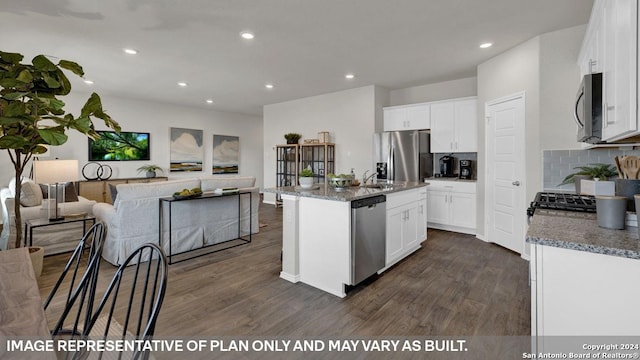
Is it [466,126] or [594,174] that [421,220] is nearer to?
[594,174]

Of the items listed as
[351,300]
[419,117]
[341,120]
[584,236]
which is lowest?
[351,300]

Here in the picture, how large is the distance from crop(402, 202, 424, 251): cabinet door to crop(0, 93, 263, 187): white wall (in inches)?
253

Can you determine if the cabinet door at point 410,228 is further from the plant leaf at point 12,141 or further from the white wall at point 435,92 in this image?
the plant leaf at point 12,141

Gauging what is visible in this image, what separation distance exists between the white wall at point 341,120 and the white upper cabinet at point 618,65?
3.94 metres

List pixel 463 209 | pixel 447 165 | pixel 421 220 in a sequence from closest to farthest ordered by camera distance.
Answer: pixel 421 220 < pixel 463 209 < pixel 447 165

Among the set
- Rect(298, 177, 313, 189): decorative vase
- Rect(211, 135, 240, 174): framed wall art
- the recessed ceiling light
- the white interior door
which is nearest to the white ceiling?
the recessed ceiling light

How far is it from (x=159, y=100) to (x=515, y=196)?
7.46m

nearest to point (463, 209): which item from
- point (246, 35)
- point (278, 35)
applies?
point (278, 35)

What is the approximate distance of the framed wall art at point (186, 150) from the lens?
7.75 m

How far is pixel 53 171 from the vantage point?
10.7 ft

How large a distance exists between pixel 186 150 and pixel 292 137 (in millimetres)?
3179

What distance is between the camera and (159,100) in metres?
7.12

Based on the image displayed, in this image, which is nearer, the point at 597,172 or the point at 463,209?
the point at 597,172

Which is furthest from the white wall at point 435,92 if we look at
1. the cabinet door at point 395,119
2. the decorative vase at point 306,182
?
the decorative vase at point 306,182
